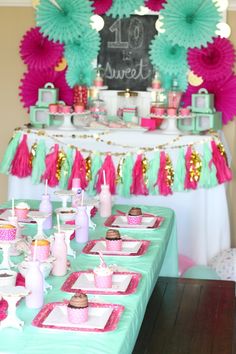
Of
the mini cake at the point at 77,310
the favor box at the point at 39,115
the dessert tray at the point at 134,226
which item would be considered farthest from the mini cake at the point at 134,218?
the favor box at the point at 39,115

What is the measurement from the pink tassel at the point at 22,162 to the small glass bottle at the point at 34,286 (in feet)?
7.96

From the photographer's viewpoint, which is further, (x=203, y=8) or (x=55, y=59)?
(x=55, y=59)

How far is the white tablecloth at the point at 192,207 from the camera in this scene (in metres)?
4.47

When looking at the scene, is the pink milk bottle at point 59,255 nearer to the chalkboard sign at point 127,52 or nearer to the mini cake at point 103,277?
the mini cake at point 103,277

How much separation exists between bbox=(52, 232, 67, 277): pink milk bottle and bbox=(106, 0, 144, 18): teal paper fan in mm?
2705

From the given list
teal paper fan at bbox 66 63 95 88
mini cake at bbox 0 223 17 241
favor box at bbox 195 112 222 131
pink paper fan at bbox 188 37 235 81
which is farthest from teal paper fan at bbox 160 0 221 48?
mini cake at bbox 0 223 17 241

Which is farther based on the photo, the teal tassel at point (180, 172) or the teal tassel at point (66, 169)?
the teal tassel at point (66, 169)

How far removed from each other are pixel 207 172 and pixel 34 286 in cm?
A: 237

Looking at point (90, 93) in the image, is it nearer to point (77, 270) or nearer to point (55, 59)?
point (55, 59)

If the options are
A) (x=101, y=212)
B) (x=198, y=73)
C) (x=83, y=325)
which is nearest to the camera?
(x=83, y=325)

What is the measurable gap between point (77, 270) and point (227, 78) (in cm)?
257

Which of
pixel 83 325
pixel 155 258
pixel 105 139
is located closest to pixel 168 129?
pixel 105 139

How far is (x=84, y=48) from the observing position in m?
4.99

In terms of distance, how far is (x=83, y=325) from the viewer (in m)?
2.05
